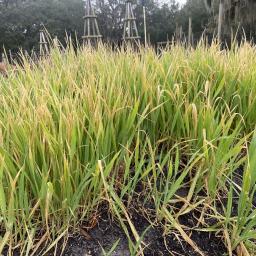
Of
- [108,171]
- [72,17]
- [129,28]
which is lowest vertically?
[108,171]

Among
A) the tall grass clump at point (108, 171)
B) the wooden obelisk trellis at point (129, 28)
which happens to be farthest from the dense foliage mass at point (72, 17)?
the tall grass clump at point (108, 171)

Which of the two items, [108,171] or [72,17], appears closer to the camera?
[108,171]

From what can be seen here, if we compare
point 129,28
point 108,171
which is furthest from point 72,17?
point 108,171

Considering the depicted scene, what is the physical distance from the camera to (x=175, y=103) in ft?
3.76

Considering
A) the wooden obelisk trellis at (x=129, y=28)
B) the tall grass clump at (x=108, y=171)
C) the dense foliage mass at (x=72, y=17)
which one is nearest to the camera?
the tall grass clump at (x=108, y=171)

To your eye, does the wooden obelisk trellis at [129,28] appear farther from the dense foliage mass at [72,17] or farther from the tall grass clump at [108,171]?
the dense foliage mass at [72,17]

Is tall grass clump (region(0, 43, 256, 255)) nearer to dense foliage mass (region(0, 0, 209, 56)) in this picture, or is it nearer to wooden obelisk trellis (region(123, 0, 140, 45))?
wooden obelisk trellis (region(123, 0, 140, 45))

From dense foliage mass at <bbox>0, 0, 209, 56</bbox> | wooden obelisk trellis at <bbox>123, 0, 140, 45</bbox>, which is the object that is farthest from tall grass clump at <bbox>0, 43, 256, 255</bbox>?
dense foliage mass at <bbox>0, 0, 209, 56</bbox>

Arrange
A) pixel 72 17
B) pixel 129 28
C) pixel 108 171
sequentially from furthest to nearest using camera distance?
pixel 72 17 < pixel 129 28 < pixel 108 171

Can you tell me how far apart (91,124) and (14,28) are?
84.4 ft

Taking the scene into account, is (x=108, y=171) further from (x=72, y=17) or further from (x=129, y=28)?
(x=72, y=17)

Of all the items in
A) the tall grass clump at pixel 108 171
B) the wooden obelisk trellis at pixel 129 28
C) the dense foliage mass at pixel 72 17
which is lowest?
the tall grass clump at pixel 108 171

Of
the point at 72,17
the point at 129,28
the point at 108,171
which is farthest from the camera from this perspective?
the point at 72,17

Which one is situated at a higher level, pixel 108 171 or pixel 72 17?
pixel 72 17
